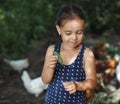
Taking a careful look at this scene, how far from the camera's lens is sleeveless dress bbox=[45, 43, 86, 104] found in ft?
11.1

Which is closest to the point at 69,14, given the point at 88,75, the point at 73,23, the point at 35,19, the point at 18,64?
the point at 73,23

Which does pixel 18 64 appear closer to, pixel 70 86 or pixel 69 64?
pixel 69 64

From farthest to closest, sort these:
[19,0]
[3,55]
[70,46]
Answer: [19,0] < [3,55] < [70,46]

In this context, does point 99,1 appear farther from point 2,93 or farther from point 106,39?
point 2,93

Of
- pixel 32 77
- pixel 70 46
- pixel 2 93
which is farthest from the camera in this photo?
pixel 32 77

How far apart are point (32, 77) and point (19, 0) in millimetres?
1917

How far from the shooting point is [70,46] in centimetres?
334

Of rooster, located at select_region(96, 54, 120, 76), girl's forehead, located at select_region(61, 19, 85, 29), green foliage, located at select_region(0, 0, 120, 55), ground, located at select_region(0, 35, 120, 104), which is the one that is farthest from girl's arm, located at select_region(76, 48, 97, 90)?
green foliage, located at select_region(0, 0, 120, 55)

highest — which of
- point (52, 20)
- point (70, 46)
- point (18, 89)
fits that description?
point (52, 20)

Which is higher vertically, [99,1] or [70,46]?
[99,1]

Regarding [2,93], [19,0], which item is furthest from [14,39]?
[2,93]

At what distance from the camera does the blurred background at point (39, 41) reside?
536 centimetres

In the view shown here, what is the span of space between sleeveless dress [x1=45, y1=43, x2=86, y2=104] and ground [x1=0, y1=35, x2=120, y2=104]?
1742 millimetres

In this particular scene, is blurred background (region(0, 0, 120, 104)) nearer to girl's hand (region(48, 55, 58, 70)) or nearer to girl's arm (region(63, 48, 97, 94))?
girl's arm (region(63, 48, 97, 94))
